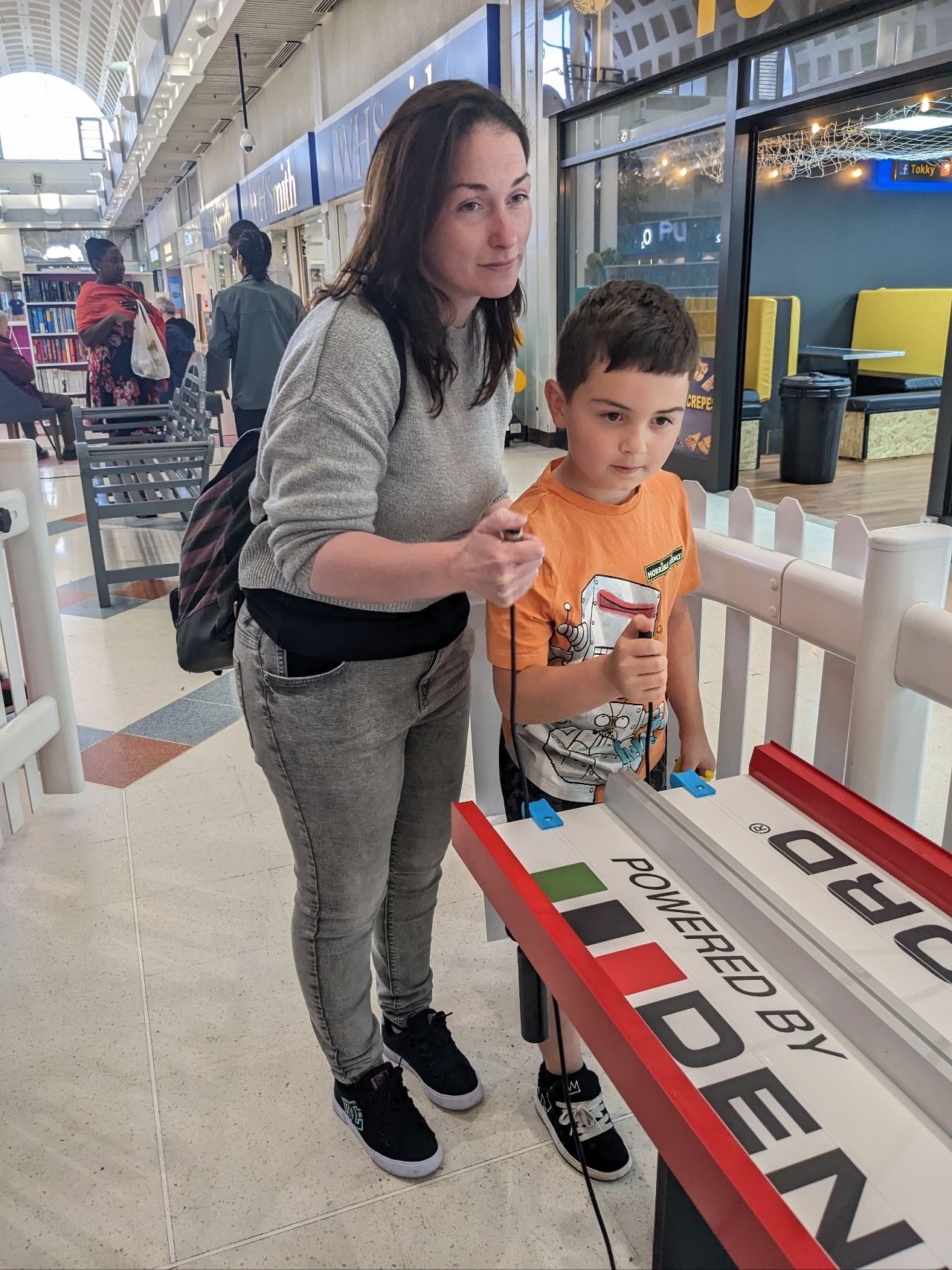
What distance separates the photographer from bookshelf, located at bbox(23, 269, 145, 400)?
13.4 metres

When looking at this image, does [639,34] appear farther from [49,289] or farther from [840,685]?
[49,289]

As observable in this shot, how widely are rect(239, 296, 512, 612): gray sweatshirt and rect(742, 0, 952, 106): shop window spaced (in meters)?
4.08

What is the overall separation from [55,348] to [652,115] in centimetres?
1077

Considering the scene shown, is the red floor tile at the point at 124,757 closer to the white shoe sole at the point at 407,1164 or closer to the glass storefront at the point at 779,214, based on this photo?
the white shoe sole at the point at 407,1164

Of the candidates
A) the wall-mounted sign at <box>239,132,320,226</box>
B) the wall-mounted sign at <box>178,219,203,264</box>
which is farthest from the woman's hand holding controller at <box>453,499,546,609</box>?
the wall-mounted sign at <box>178,219,203,264</box>

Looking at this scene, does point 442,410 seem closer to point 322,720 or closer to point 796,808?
point 322,720

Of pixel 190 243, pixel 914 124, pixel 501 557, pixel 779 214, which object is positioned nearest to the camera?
pixel 501 557

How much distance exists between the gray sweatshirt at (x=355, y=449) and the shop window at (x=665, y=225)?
5032mm

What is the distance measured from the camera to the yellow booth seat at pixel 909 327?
7.74 m

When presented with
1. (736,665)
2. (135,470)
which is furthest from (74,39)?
(736,665)

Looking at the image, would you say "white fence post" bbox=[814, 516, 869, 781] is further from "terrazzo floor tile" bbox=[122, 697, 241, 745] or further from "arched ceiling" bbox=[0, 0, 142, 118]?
"arched ceiling" bbox=[0, 0, 142, 118]

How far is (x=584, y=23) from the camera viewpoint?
6180mm

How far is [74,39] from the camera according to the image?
22.1m

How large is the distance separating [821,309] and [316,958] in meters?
8.19
